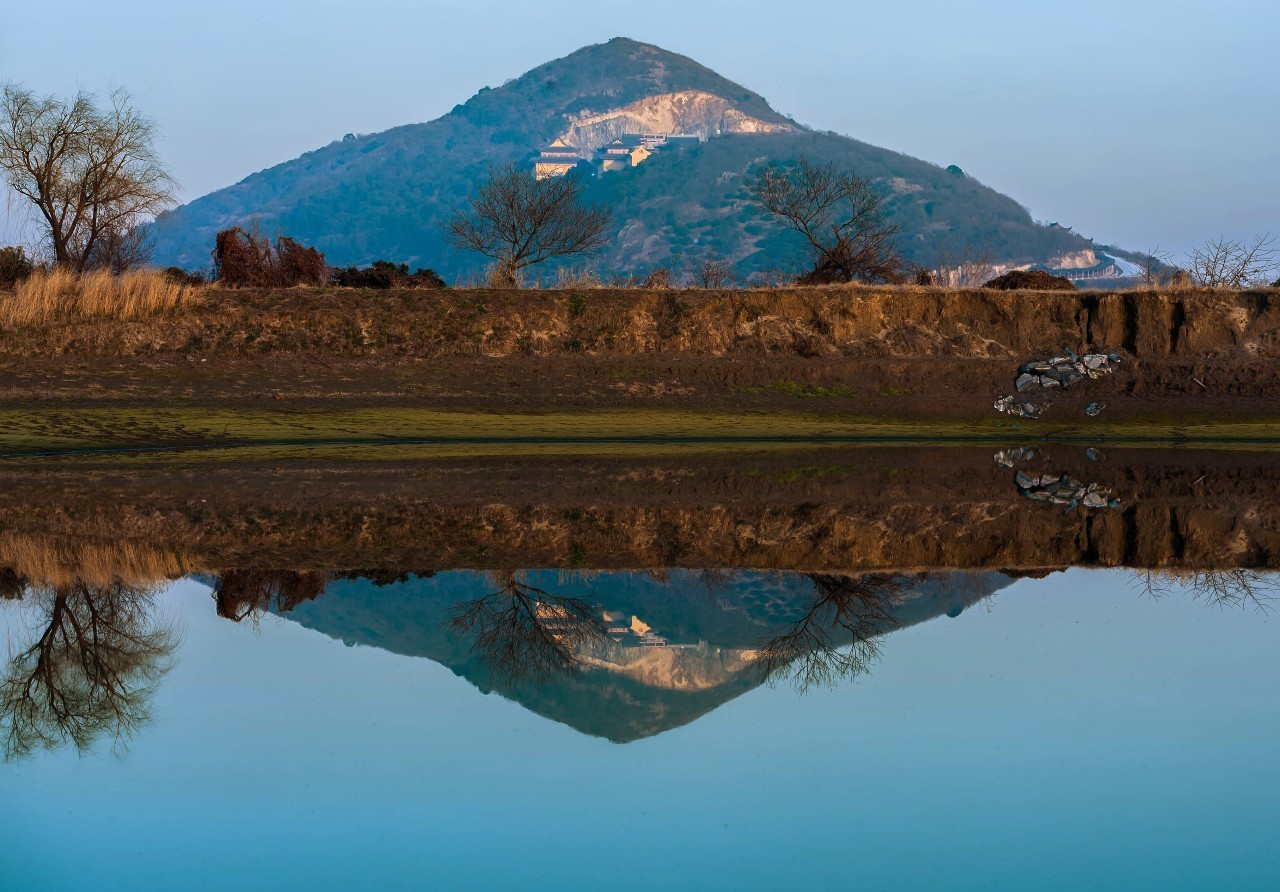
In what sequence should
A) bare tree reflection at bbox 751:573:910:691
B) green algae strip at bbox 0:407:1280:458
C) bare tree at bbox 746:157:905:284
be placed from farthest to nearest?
bare tree at bbox 746:157:905:284 < green algae strip at bbox 0:407:1280:458 < bare tree reflection at bbox 751:573:910:691

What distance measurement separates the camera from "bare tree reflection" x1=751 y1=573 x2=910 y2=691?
8936 millimetres

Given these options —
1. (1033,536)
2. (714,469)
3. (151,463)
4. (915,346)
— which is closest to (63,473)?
(151,463)

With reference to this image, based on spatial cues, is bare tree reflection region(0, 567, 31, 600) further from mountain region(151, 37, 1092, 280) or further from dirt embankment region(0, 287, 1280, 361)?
mountain region(151, 37, 1092, 280)

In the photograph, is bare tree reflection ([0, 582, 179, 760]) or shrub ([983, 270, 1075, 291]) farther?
shrub ([983, 270, 1075, 291])

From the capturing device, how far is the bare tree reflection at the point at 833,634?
8.94m

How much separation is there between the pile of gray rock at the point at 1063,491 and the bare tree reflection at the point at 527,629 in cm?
874

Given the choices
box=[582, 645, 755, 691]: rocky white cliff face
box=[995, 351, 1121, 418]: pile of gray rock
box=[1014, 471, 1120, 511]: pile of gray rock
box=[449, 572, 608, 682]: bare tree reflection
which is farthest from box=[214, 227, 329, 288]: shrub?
box=[582, 645, 755, 691]: rocky white cliff face

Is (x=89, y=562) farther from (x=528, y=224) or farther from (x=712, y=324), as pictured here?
(x=528, y=224)

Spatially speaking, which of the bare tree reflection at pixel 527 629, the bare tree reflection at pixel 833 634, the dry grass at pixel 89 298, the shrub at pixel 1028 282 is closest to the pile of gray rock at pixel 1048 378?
the shrub at pixel 1028 282

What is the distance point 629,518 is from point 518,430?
12.4 metres

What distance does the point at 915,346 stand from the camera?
34.4 meters

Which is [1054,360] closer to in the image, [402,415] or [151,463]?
[402,415]

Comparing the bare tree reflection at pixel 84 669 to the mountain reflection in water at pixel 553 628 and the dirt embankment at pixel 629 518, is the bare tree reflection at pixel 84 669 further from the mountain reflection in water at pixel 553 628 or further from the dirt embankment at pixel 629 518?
the dirt embankment at pixel 629 518

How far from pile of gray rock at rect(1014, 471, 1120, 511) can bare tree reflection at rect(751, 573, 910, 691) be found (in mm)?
6371
